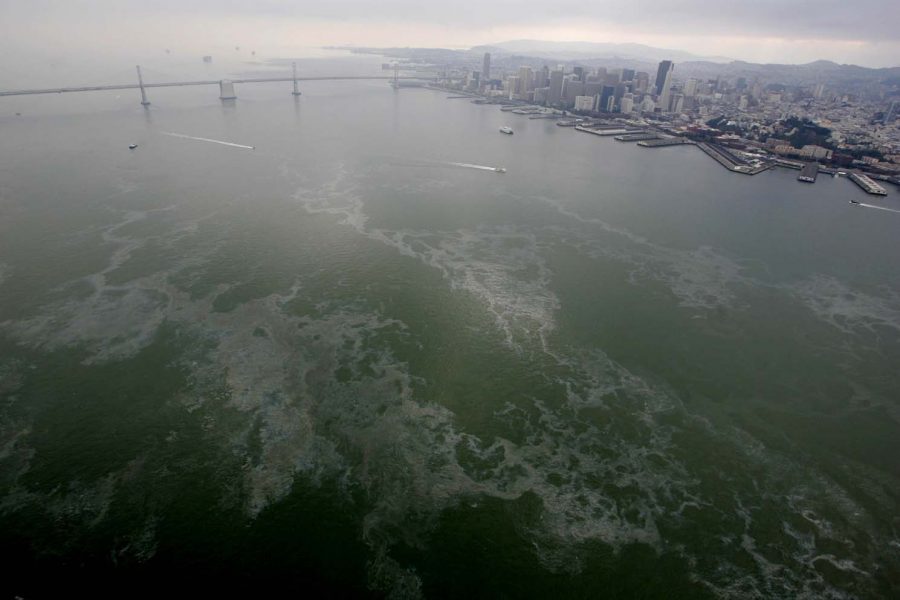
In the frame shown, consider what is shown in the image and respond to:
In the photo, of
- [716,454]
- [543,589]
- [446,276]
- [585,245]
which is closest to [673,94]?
[585,245]

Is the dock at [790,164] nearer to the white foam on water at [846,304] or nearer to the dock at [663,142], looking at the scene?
the dock at [663,142]

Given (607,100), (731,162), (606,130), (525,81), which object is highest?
(525,81)

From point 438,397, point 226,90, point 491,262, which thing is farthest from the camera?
point 226,90

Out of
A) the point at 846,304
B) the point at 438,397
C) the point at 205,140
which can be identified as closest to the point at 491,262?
the point at 438,397

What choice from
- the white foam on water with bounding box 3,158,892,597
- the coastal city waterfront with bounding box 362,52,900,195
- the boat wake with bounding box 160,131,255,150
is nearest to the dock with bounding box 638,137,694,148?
the coastal city waterfront with bounding box 362,52,900,195

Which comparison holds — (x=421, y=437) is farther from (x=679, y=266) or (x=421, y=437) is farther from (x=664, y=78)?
(x=664, y=78)

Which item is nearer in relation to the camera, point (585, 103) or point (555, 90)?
point (585, 103)

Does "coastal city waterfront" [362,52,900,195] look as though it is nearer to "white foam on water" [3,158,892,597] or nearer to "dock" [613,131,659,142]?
"dock" [613,131,659,142]
